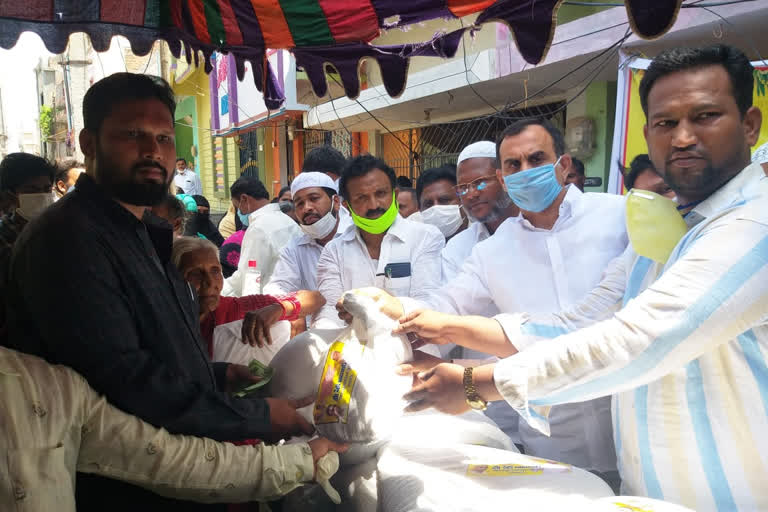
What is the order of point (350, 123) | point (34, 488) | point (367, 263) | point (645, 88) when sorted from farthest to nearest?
point (350, 123) < point (367, 263) < point (645, 88) < point (34, 488)

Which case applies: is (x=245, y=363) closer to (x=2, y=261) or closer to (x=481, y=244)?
(x=2, y=261)

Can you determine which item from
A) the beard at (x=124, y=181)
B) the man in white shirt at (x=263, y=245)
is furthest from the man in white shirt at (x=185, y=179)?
the beard at (x=124, y=181)

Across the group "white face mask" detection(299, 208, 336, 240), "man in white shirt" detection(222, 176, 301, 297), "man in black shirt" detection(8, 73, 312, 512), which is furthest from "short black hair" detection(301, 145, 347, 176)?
"man in black shirt" detection(8, 73, 312, 512)

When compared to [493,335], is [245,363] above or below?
below

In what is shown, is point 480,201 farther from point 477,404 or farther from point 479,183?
point 477,404

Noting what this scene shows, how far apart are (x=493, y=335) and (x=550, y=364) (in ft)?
2.16

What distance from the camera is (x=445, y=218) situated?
4.24 metres

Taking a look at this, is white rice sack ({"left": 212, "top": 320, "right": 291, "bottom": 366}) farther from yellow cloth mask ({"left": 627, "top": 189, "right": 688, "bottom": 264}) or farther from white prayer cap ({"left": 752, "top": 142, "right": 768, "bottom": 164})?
white prayer cap ({"left": 752, "top": 142, "right": 768, "bottom": 164})

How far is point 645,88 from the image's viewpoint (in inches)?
63.7

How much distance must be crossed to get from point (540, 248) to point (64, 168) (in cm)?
377

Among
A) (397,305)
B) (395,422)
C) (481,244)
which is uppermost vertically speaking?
(481,244)

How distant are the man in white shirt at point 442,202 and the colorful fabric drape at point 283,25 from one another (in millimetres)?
1392

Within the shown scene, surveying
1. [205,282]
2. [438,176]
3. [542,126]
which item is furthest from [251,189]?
[542,126]

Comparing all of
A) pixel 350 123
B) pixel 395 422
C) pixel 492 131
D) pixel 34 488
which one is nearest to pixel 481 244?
pixel 395 422
